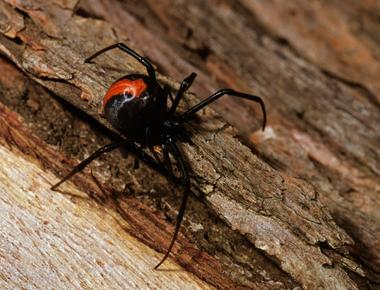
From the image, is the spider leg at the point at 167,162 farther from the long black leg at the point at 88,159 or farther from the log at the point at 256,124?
the long black leg at the point at 88,159

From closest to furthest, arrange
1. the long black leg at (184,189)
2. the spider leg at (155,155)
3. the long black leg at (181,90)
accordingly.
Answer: the long black leg at (184,189) → the spider leg at (155,155) → the long black leg at (181,90)

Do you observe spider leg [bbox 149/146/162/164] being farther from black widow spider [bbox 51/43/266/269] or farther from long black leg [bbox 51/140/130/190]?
long black leg [bbox 51/140/130/190]

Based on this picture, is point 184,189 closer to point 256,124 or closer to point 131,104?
point 131,104

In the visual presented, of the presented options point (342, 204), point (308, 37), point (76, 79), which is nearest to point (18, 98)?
point (76, 79)

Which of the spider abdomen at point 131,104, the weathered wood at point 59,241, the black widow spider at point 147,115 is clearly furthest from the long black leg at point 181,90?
the weathered wood at point 59,241

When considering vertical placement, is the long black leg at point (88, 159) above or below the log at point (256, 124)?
below

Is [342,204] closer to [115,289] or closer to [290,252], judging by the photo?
[290,252]

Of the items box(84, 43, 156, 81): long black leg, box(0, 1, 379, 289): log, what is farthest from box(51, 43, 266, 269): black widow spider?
box(0, 1, 379, 289): log
